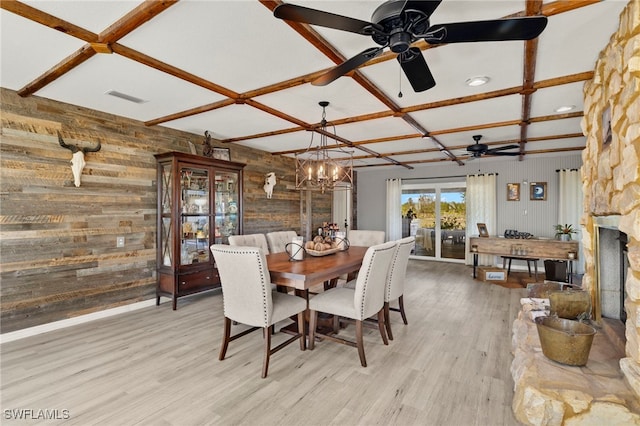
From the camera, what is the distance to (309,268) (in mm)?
2756

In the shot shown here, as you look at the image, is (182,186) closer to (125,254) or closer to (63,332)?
(125,254)

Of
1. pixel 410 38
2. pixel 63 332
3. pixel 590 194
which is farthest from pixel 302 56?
pixel 63 332

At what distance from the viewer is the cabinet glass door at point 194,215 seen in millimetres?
4184

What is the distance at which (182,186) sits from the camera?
417 centimetres

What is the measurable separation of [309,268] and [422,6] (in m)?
2.02

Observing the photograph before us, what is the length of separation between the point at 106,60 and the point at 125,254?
242 cm

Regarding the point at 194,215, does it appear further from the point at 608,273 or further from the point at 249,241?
the point at 608,273

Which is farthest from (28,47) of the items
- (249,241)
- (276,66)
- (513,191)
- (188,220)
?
(513,191)

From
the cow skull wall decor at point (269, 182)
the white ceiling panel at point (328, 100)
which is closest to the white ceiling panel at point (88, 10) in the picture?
the white ceiling panel at point (328, 100)

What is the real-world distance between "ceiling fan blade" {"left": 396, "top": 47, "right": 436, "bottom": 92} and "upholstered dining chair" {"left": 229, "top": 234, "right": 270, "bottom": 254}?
2386mm

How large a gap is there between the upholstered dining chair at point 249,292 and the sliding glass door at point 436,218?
6.04 meters

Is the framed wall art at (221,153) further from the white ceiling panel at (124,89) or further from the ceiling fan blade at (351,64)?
the ceiling fan blade at (351,64)

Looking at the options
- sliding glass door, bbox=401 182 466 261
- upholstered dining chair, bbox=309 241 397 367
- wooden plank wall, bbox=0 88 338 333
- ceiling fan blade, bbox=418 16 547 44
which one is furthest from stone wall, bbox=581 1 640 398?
sliding glass door, bbox=401 182 466 261

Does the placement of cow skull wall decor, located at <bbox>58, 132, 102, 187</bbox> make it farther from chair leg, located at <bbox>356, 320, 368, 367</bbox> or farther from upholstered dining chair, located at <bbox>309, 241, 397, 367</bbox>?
chair leg, located at <bbox>356, 320, 368, 367</bbox>
